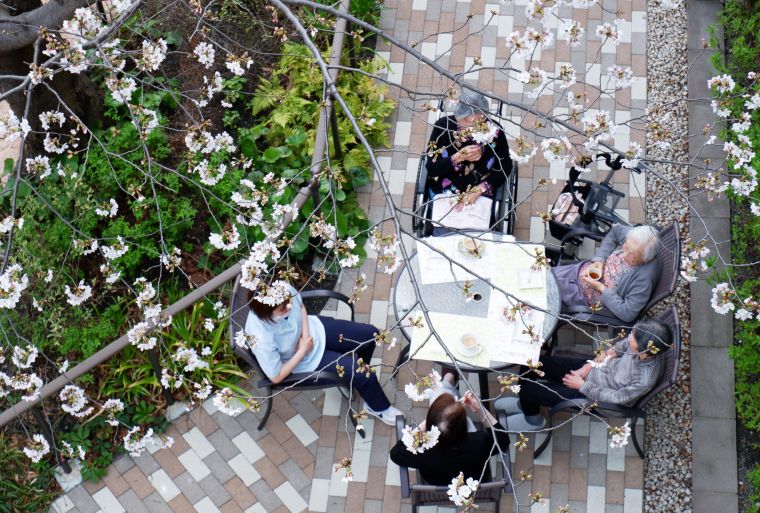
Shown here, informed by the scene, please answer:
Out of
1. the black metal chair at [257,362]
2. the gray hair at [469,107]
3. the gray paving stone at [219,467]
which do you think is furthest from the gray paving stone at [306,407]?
the gray hair at [469,107]

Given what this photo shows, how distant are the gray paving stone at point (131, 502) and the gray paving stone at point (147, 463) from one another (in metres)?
0.16

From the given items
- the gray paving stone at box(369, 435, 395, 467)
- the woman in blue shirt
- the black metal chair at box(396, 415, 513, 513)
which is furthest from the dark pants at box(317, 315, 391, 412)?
the black metal chair at box(396, 415, 513, 513)

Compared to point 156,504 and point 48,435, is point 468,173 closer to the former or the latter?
point 156,504

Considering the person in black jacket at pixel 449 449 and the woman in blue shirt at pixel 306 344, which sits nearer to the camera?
the person in black jacket at pixel 449 449

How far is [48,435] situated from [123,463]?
0.56 meters

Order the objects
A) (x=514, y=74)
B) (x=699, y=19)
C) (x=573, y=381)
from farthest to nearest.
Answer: (x=699, y=19), (x=514, y=74), (x=573, y=381)

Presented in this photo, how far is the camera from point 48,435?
16.8 feet

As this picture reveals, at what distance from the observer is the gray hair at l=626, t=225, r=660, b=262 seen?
191 inches

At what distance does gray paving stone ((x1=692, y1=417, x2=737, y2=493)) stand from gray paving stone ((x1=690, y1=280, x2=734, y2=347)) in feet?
1.82

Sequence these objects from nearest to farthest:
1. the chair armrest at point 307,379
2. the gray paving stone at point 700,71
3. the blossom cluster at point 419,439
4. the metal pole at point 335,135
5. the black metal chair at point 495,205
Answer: the blossom cluster at point 419,439
the chair armrest at point 307,379
the black metal chair at point 495,205
the metal pole at point 335,135
the gray paving stone at point 700,71

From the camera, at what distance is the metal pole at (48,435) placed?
16.0 ft

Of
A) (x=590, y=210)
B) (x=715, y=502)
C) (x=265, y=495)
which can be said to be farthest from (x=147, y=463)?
(x=715, y=502)

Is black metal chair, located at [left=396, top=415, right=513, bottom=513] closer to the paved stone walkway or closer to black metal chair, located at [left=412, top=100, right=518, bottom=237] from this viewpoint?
the paved stone walkway

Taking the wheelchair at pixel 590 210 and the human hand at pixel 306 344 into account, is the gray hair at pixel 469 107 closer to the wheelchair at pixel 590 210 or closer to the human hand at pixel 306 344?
the wheelchair at pixel 590 210
